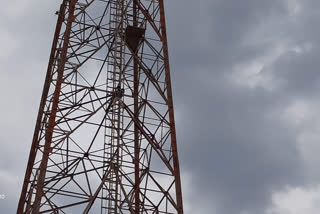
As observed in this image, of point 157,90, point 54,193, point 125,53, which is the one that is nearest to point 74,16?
point 125,53

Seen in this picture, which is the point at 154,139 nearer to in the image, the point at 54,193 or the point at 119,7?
the point at 54,193

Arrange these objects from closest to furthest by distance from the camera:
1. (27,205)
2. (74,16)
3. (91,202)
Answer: (91,202), (27,205), (74,16)

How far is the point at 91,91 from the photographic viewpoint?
97.1ft

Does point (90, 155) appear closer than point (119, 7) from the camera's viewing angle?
Yes

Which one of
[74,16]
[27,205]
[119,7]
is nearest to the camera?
[27,205]

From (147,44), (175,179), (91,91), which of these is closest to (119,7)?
(147,44)

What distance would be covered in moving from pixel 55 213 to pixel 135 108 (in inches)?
286

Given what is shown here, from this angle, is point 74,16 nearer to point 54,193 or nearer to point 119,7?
point 119,7

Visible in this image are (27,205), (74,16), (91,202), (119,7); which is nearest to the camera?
(91,202)

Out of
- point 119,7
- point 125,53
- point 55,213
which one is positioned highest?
point 119,7

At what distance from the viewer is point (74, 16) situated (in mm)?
29328

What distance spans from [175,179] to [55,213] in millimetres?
4912

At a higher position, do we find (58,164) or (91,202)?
(58,164)

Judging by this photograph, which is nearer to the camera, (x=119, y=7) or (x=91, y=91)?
(x=91, y=91)
